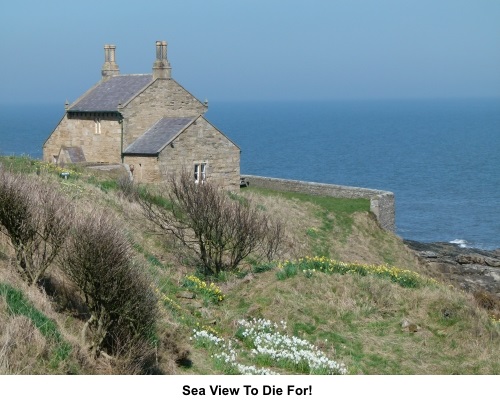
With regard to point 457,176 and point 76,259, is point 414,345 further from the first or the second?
point 457,176

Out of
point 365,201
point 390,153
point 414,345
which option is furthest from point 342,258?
point 390,153

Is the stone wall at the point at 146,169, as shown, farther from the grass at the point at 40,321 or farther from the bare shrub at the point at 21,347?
the bare shrub at the point at 21,347

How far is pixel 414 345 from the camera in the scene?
19656 mm

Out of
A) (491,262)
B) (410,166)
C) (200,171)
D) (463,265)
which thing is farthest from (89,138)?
(410,166)

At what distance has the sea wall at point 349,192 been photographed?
45.8 metres

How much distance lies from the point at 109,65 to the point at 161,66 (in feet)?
19.8

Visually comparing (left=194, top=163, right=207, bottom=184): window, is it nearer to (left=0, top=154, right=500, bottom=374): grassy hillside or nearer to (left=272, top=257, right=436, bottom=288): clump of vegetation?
(left=0, top=154, right=500, bottom=374): grassy hillside

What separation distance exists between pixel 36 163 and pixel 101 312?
21.8 meters

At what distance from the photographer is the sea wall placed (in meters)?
45.8

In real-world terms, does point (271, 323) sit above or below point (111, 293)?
below

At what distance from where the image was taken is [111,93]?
4906 cm

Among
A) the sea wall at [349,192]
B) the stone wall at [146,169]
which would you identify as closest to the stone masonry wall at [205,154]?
the stone wall at [146,169]

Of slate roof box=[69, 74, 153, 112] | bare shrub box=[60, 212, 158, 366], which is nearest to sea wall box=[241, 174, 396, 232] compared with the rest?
slate roof box=[69, 74, 153, 112]

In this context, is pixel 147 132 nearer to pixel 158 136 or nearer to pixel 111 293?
pixel 158 136
